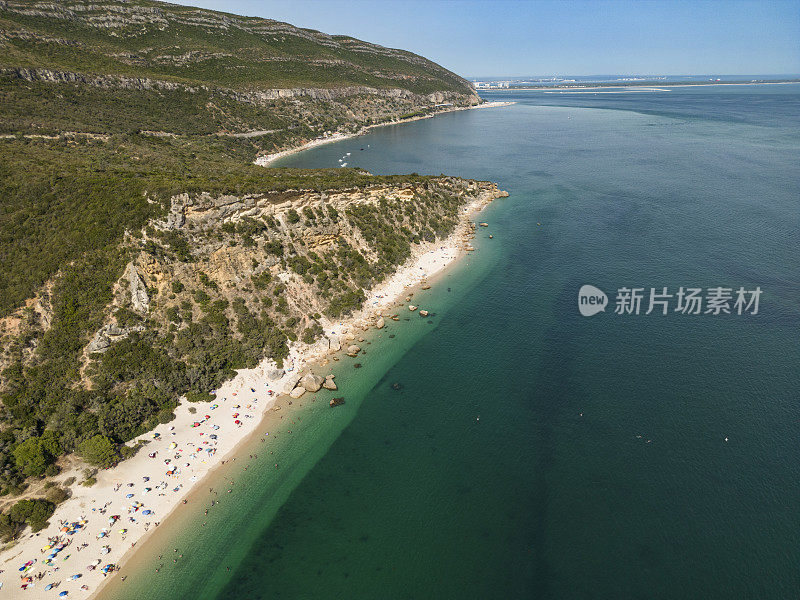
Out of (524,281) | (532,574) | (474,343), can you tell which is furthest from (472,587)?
(524,281)

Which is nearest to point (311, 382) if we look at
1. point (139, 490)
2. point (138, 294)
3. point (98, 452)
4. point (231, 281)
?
point (231, 281)

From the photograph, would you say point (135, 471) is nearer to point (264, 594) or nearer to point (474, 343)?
point (264, 594)

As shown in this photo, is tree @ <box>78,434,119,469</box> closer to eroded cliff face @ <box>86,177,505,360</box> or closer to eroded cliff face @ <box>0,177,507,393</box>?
eroded cliff face @ <box>0,177,507,393</box>

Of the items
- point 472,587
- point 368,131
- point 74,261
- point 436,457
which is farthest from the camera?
point 368,131

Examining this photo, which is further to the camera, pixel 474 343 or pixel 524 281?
pixel 524 281

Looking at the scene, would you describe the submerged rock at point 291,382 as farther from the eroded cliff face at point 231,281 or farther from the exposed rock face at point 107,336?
the exposed rock face at point 107,336

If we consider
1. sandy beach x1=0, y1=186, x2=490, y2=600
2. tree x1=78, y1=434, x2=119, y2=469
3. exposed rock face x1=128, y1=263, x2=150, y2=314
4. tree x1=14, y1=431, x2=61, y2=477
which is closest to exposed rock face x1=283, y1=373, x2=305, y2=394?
sandy beach x1=0, y1=186, x2=490, y2=600

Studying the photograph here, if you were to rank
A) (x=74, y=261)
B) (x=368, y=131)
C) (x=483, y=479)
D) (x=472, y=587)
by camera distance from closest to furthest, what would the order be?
(x=472, y=587) → (x=483, y=479) → (x=74, y=261) → (x=368, y=131)

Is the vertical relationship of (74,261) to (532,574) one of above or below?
above
